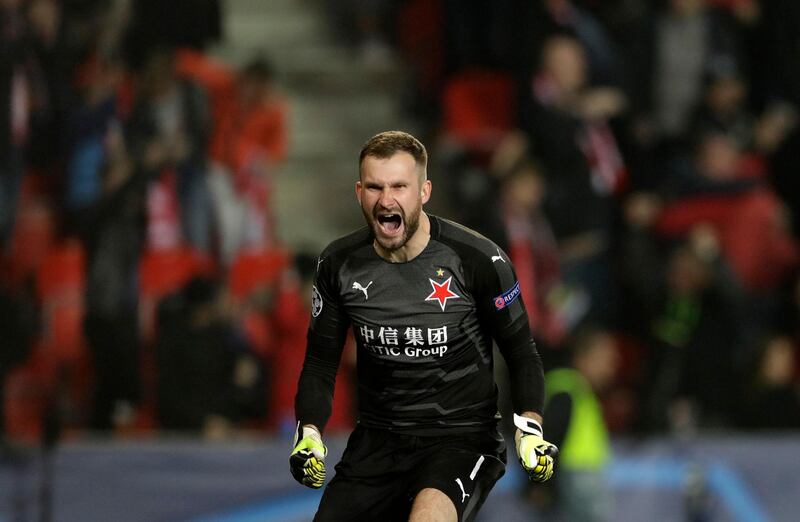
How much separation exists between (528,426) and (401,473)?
18.7 inches

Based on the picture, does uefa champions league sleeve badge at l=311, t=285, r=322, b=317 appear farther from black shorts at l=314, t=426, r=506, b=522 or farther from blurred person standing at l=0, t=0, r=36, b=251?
blurred person standing at l=0, t=0, r=36, b=251

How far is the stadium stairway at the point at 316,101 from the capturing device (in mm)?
9750

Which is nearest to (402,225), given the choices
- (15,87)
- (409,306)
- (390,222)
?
(390,222)

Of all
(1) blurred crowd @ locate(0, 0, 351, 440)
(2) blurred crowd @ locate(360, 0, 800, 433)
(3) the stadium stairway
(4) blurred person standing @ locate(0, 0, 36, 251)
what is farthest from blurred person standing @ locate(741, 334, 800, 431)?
(4) blurred person standing @ locate(0, 0, 36, 251)

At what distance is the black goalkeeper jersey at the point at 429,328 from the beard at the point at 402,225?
0.15 metres

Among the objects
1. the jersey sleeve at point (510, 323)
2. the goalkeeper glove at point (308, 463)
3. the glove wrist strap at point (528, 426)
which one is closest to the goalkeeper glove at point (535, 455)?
the glove wrist strap at point (528, 426)

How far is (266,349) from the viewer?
879 cm

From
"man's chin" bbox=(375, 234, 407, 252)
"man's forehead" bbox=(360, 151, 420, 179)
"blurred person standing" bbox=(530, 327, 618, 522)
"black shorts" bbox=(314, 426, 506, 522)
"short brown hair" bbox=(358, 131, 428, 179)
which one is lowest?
"blurred person standing" bbox=(530, 327, 618, 522)

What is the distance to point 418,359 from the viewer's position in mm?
4695

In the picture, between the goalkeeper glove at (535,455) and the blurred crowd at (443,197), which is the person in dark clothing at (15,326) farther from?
the goalkeeper glove at (535,455)

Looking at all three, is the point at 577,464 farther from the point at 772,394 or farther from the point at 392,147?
the point at 392,147

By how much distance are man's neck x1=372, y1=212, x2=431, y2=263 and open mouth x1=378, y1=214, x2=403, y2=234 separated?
0.17 metres

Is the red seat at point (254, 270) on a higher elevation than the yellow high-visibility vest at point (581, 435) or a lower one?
higher

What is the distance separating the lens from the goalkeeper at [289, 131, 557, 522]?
4645 mm
